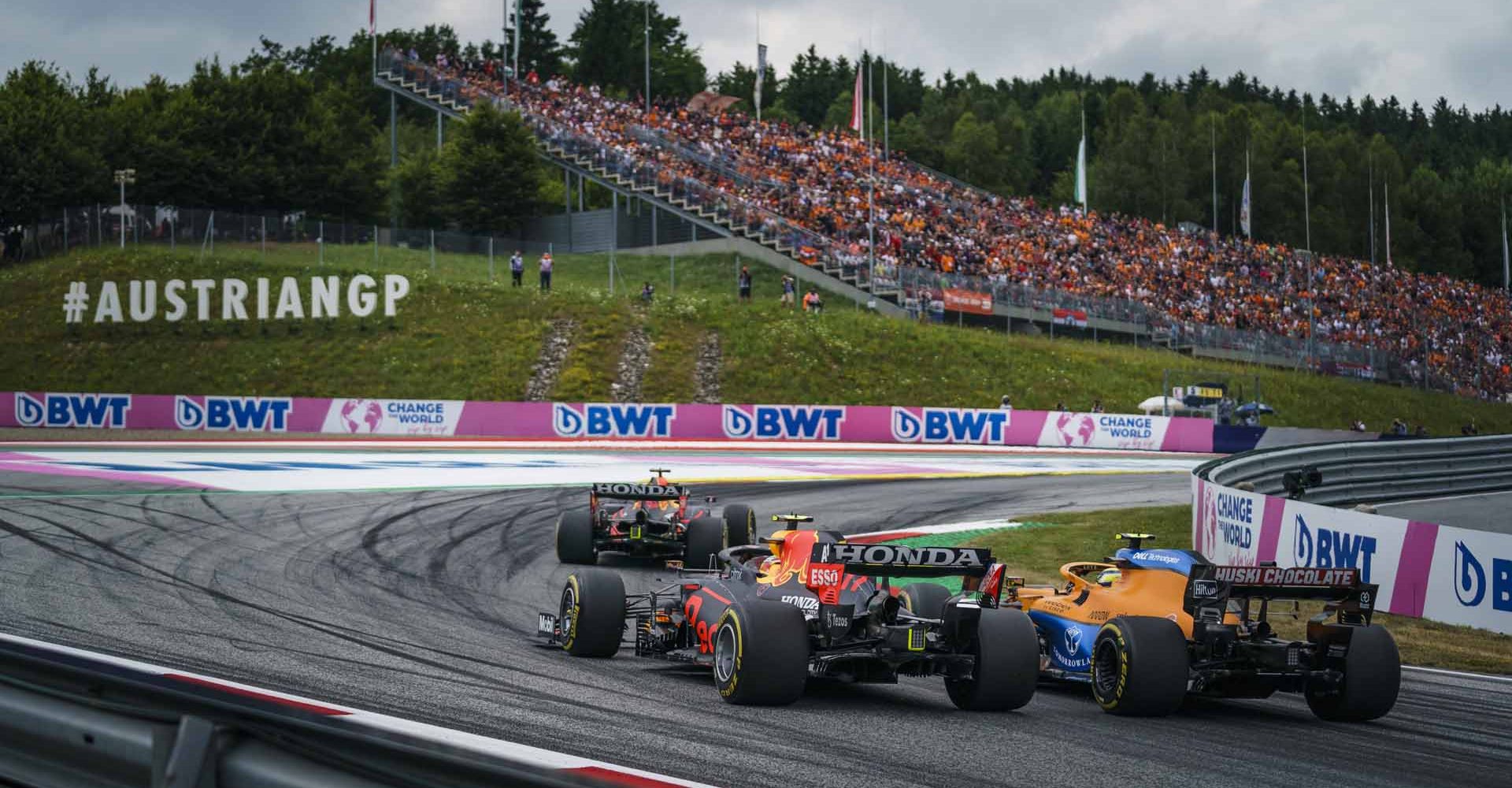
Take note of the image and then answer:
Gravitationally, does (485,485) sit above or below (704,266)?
below

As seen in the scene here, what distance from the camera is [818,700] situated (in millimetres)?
10602

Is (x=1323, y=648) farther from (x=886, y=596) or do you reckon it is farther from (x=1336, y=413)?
(x=1336, y=413)

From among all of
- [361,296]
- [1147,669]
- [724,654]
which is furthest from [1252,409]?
[724,654]

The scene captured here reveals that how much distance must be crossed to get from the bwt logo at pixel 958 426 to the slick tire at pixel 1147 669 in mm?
37886

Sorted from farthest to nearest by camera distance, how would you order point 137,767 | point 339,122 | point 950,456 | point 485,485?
point 339,122, point 950,456, point 485,485, point 137,767

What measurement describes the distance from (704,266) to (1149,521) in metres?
37.0

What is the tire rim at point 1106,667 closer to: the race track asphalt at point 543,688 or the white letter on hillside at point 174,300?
the race track asphalt at point 543,688

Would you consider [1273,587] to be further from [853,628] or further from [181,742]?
[181,742]

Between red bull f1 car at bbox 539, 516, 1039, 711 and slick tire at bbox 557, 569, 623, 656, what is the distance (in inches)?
36.5

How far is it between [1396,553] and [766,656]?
957 centimetres

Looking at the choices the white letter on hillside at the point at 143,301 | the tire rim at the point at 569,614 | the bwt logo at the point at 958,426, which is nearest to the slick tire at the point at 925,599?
the tire rim at the point at 569,614

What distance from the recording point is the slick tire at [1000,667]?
10.1 m

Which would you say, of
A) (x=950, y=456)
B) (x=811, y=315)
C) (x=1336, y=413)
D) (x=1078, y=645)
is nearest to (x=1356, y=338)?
(x=1336, y=413)

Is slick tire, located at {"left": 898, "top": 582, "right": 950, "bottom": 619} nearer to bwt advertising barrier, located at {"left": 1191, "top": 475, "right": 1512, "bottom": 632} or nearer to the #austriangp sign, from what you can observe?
bwt advertising barrier, located at {"left": 1191, "top": 475, "right": 1512, "bottom": 632}
